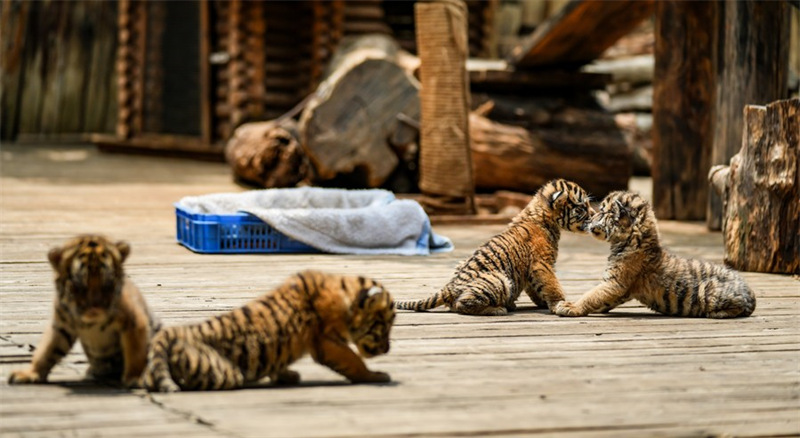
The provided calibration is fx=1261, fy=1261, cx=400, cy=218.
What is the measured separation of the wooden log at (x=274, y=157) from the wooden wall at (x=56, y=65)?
8.63 meters

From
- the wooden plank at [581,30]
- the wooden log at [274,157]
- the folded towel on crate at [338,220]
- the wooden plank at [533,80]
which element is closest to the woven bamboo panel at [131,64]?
the wooden log at [274,157]

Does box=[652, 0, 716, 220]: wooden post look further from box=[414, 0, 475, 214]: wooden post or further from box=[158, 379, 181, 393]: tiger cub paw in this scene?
box=[158, 379, 181, 393]: tiger cub paw

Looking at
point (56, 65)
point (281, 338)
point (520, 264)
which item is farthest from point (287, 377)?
point (56, 65)

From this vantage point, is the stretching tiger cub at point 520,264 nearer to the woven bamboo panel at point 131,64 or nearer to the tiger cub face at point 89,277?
the tiger cub face at point 89,277

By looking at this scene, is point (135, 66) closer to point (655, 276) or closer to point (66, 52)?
point (66, 52)

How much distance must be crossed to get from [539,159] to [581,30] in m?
1.38

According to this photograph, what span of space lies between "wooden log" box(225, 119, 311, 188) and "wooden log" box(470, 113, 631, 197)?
196 cm

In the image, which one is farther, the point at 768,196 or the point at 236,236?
the point at 236,236

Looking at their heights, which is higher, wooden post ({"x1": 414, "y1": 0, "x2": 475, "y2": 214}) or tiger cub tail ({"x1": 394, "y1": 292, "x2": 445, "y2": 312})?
wooden post ({"x1": 414, "y1": 0, "x2": 475, "y2": 214})

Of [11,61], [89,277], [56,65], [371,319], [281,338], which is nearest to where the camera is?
[89,277]

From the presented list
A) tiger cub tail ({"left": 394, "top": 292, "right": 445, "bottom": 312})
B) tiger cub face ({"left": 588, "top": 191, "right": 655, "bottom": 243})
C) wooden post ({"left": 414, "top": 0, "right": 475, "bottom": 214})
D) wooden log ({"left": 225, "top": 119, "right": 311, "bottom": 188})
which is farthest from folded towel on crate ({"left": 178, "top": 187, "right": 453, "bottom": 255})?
wooden log ({"left": 225, "top": 119, "right": 311, "bottom": 188})

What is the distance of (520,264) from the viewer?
21.6ft

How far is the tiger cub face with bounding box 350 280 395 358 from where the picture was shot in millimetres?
4602

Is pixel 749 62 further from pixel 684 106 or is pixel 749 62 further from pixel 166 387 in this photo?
pixel 166 387
